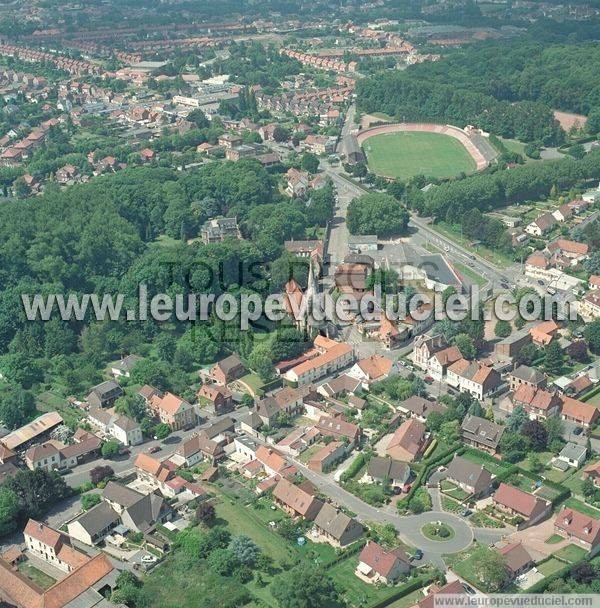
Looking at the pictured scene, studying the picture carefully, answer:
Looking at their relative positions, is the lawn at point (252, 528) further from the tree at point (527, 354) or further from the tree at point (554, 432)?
the tree at point (527, 354)

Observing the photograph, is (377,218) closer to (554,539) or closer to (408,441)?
(408,441)

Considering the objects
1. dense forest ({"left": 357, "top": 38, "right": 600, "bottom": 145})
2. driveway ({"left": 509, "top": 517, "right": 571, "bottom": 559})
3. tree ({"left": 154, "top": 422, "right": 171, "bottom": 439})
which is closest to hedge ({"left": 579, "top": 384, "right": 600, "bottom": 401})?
driveway ({"left": 509, "top": 517, "right": 571, "bottom": 559})

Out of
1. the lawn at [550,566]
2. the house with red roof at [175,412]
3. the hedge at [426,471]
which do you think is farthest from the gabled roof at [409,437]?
the house with red roof at [175,412]

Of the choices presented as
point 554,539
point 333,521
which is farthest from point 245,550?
point 554,539

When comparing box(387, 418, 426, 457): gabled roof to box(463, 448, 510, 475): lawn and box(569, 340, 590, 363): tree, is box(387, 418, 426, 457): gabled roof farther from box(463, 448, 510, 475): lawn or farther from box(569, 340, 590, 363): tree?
box(569, 340, 590, 363): tree

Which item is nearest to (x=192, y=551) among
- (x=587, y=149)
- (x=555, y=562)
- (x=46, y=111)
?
(x=555, y=562)

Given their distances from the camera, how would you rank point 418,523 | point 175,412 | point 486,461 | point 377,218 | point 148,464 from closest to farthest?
1. point 418,523
2. point 148,464
3. point 486,461
4. point 175,412
5. point 377,218
